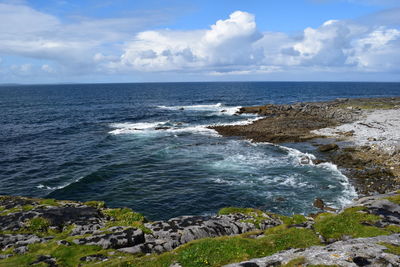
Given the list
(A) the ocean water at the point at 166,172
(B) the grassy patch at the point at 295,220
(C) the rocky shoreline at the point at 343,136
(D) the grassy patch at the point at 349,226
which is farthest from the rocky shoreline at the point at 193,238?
(C) the rocky shoreline at the point at 343,136

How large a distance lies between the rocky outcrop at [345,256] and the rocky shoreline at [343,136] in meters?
25.3

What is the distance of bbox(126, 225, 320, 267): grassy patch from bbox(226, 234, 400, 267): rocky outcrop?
1.61 meters

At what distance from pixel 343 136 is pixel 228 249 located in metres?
56.2

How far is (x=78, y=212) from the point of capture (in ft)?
76.0

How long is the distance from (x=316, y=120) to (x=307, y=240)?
241 feet

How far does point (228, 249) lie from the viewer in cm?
1539

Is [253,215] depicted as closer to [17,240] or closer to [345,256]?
[345,256]

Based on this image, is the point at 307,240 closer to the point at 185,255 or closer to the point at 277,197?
the point at 185,255

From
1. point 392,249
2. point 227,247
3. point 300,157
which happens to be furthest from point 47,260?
point 300,157

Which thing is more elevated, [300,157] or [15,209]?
[15,209]

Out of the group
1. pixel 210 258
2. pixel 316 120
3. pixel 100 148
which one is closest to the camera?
pixel 210 258

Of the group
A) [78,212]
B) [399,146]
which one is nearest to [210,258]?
[78,212]

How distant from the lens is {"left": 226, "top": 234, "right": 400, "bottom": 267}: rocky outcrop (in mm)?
11422

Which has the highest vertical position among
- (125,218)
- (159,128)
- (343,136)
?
(343,136)
